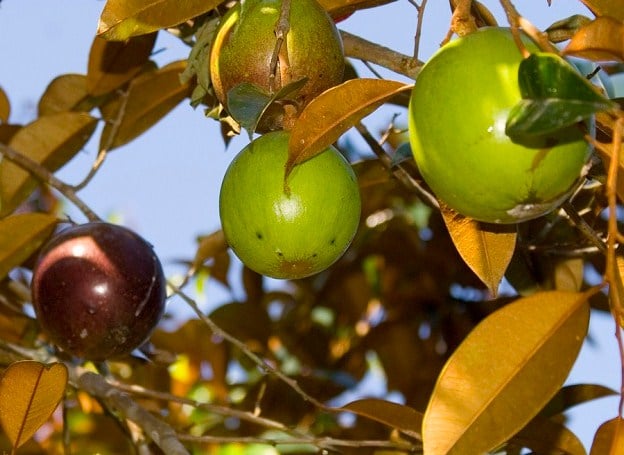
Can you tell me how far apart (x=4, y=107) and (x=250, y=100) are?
1398mm

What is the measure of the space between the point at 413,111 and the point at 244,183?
302 millimetres

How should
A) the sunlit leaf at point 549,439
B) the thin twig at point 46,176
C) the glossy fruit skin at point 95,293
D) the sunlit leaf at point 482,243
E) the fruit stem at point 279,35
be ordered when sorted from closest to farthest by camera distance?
the fruit stem at point 279,35 → the sunlit leaf at point 482,243 → the sunlit leaf at point 549,439 → the glossy fruit skin at point 95,293 → the thin twig at point 46,176

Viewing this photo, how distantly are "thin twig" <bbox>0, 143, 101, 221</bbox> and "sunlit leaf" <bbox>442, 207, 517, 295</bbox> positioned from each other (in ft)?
2.98

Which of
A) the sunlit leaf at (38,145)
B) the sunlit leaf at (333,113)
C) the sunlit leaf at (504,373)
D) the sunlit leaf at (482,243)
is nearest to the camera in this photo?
the sunlit leaf at (504,373)

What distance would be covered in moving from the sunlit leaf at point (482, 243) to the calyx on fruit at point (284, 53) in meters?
0.28

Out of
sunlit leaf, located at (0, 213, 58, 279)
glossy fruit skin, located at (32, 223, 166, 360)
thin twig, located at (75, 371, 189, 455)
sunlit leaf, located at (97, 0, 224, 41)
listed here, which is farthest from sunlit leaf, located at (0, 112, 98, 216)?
sunlit leaf, located at (97, 0, 224, 41)

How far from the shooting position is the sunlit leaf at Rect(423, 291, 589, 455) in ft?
3.79

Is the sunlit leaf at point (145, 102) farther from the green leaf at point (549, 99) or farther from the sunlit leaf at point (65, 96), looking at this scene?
the green leaf at point (549, 99)

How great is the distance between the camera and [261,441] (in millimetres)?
1792

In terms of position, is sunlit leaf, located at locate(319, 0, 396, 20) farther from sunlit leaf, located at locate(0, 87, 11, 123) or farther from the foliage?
sunlit leaf, located at locate(0, 87, 11, 123)

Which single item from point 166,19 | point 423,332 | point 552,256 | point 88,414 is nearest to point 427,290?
point 423,332

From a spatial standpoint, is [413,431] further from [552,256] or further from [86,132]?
[86,132]

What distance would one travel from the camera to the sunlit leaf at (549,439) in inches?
69.0

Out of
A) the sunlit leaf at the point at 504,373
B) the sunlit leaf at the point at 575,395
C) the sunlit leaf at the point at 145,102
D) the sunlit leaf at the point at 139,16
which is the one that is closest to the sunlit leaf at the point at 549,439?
the sunlit leaf at the point at 575,395
